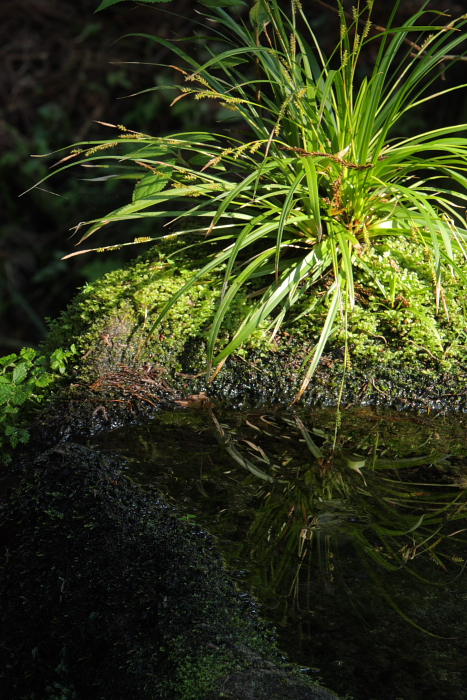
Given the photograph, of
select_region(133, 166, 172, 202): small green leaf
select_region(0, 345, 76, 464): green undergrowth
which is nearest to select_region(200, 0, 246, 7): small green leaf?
select_region(133, 166, 172, 202): small green leaf

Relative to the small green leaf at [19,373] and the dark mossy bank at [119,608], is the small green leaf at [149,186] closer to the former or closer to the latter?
the small green leaf at [19,373]

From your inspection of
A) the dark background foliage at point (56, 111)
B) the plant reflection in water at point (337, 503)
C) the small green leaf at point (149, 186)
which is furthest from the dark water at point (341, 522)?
the dark background foliage at point (56, 111)

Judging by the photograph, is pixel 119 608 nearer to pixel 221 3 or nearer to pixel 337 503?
pixel 337 503

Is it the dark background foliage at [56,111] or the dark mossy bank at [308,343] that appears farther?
the dark background foliage at [56,111]

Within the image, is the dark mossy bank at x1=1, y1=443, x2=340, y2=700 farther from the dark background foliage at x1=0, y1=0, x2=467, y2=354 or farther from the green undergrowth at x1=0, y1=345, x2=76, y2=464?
the dark background foliage at x1=0, y1=0, x2=467, y2=354

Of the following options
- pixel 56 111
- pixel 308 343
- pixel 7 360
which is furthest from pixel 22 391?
pixel 56 111

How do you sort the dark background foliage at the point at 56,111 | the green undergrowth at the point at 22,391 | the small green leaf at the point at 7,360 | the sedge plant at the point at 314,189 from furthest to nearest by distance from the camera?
1. the dark background foliage at the point at 56,111
2. the small green leaf at the point at 7,360
3. the sedge plant at the point at 314,189
4. the green undergrowth at the point at 22,391
